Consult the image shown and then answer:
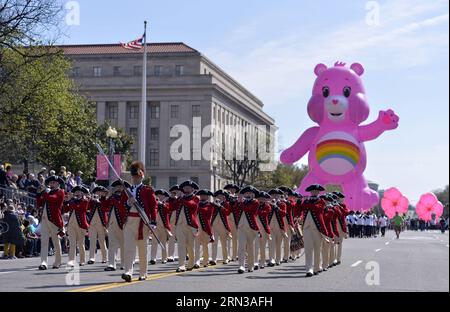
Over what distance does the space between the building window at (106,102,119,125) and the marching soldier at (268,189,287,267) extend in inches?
2844

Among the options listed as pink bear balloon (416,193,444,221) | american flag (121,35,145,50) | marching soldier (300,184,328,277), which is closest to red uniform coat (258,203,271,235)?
marching soldier (300,184,328,277)

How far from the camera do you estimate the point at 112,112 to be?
92.8m

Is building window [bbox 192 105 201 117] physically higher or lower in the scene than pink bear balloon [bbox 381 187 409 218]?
higher

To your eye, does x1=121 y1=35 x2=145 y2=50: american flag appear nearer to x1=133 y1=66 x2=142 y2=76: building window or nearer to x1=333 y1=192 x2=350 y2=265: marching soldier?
x1=333 y1=192 x2=350 y2=265: marching soldier

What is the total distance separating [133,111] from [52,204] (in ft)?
247

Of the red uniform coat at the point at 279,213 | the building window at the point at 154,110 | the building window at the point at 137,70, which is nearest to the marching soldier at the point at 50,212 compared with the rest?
the red uniform coat at the point at 279,213

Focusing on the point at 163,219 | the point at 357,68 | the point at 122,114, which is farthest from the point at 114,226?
the point at 122,114

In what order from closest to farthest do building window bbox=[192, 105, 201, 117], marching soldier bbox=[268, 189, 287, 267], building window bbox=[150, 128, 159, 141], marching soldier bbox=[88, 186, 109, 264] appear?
marching soldier bbox=[88, 186, 109, 264]
marching soldier bbox=[268, 189, 287, 267]
building window bbox=[192, 105, 201, 117]
building window bbox=[150, 128, 159, 141]

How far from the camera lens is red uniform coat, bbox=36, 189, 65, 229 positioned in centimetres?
1781

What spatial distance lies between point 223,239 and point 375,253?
25.8 ft

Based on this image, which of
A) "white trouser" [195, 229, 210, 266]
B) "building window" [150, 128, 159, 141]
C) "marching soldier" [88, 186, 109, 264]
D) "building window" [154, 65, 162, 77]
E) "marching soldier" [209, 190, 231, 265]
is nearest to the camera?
"white trouser" [195, 229, 210, 266]

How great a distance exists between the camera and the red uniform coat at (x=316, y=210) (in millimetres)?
16922

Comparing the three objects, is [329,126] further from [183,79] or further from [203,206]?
[183,79]

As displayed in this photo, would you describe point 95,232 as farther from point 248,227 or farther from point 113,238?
point 248,227
